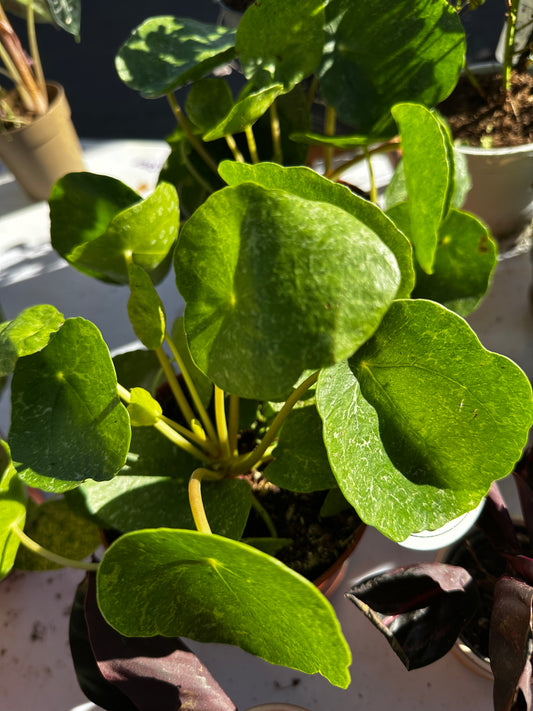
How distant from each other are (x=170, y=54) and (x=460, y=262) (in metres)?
0.37

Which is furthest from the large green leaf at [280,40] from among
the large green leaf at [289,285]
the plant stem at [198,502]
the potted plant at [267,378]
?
the plant stem at [198,502]

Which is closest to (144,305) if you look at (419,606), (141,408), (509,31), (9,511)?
(141,408)

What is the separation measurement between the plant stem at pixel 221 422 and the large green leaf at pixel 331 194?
0.17 meters

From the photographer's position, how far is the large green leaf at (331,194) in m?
0.39

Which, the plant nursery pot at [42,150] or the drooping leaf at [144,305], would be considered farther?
the plant nursery pot at [42,150]

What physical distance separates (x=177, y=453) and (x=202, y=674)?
0.59 feet

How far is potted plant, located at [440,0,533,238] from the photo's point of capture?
77cm

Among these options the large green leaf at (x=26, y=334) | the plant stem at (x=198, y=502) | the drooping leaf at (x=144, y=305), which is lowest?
the plant stem at (x=198, y=502)

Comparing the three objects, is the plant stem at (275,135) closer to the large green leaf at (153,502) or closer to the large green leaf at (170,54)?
the large green leaf at (170,54)

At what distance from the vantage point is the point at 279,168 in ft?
1.33

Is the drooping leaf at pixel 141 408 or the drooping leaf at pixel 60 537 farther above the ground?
the drooping leaf at pixel 141 408

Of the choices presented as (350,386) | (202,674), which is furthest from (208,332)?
(202,674)

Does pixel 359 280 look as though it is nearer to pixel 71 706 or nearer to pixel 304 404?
pixel 304 404

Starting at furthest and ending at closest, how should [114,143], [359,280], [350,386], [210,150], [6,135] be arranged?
[114,143], [6,135], [210,150], [350,386], [359,280]
